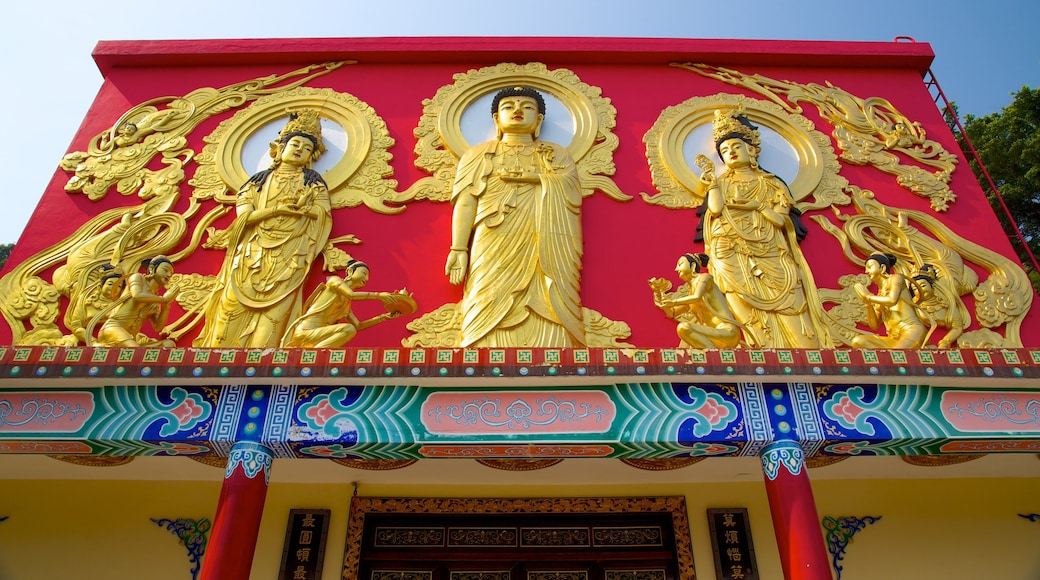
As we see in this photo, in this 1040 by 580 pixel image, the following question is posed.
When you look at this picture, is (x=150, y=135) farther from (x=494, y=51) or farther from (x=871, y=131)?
(x=871, y=131)

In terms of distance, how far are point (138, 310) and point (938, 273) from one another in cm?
614

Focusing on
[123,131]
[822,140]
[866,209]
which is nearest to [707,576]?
[866,209]

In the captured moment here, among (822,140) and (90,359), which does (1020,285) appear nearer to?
(822,140)

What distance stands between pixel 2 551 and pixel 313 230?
3.08m

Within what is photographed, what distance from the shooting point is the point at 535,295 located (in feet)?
19.8

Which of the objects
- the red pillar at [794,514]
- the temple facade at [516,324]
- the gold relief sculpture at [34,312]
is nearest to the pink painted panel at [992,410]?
the temple facade at [516,324]

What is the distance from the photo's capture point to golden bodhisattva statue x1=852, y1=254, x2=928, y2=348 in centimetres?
590

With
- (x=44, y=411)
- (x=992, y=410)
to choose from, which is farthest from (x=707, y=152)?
(x=44, y=411)

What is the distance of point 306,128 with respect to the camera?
726cm

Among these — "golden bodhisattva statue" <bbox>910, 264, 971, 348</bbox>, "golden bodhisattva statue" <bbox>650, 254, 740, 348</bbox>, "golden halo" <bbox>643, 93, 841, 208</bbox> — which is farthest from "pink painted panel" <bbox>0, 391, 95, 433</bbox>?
"golden bodhisattva statue" <bbox>910, 264, 971, 348</bbox>

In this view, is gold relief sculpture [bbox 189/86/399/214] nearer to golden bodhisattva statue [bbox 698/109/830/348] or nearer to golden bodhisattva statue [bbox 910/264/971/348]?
golden bodhisattva statue [bbox 698/109/830/348]

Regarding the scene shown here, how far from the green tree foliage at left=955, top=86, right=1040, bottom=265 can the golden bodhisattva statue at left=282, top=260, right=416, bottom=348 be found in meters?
10.9

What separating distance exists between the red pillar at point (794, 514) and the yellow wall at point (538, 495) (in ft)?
4.00

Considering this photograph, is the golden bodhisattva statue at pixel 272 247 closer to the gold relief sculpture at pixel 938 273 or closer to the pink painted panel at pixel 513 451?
the pink painted panel at pixel 513 451
